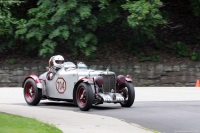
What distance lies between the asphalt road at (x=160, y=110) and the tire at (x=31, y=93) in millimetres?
249

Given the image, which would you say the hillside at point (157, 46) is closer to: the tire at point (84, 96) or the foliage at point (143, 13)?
the foliage at point (143, 13)

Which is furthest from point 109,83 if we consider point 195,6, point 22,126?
point 195,6

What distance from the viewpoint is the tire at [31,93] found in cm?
1675

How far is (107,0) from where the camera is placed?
2559 centimetres

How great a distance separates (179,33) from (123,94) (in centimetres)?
1411

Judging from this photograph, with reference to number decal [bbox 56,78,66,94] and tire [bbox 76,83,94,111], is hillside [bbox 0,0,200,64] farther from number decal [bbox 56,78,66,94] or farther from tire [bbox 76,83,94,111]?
tire [bbox 76,83,94,111]

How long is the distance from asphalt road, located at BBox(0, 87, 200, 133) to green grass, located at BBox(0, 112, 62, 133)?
2.40 meters

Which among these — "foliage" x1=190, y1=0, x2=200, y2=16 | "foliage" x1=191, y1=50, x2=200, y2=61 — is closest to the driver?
Result: "foliage" x1=191, y1=50, x2=200, y2=61

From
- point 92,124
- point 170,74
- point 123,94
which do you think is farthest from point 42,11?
point 92,124

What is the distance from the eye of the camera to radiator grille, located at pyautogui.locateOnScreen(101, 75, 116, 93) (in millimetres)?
15847

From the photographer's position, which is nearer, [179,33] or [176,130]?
[176,130]

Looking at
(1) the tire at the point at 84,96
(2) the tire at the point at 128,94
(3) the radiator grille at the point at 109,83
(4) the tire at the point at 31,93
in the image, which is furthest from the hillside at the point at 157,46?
(1) the tire at the point at 84,96

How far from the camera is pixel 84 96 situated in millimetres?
15469

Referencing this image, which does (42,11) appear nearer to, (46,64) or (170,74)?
(46,64)
